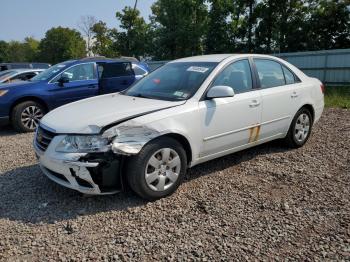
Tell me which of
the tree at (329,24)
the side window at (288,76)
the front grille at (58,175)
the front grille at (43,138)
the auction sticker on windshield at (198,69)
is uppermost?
the tree at (329,24)

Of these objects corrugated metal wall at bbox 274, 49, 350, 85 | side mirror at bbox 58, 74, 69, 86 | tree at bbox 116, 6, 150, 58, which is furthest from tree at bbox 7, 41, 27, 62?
side mirror at bbox 58, 74, 69, 86

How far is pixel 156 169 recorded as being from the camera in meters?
3.82

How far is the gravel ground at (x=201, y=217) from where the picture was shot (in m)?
3.01

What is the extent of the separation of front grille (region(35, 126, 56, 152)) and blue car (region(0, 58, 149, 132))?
3.83m

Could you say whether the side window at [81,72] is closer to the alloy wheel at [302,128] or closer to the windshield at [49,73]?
the windshield at [49,73]

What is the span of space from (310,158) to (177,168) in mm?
2379

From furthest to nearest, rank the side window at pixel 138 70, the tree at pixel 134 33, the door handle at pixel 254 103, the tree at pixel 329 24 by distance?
the tree at pixel 134 33 → the tree at pixel 329 24 → the side window at pixel 138 70 → the door handle at pixel 254 103

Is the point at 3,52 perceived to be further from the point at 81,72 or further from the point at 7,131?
the point at 81,72

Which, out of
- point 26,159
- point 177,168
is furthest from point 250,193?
point 26,159

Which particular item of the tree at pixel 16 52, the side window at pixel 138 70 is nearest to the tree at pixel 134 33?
the side window at pixel 138 70

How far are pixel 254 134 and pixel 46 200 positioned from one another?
2.82m

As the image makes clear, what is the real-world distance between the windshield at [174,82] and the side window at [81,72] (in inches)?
141

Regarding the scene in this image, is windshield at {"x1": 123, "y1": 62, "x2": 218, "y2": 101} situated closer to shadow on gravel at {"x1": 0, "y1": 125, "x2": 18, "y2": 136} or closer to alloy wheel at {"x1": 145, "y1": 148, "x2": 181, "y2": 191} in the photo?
alloy wheel at {"x1": 145, "y1": 148, "x2": 181, "y2": 191}

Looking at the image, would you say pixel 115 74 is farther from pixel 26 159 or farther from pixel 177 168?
pixel 177 168
